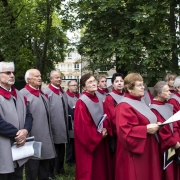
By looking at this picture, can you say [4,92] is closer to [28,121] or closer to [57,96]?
[28,121]

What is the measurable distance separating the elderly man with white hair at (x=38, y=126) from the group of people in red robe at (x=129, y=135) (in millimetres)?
571

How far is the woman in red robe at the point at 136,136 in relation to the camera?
169 inches

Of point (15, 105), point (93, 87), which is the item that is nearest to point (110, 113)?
point (93, 87)

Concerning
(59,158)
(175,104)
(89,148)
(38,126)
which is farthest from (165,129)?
(59,158)

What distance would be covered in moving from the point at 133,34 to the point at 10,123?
7.68 m

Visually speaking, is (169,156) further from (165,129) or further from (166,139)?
(165,129)

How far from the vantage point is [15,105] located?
4.50m

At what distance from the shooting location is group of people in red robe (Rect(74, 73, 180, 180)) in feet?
14.3

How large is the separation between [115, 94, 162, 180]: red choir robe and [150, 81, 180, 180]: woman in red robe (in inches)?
5.2

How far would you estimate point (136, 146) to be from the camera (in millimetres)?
4309

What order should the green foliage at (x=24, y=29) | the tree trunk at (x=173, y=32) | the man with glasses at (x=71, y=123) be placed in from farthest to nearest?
the green foliage at (x=24, y=29) < the tree trunk at (x=173, y=32) < the man with glasses at (x=71, y=123)

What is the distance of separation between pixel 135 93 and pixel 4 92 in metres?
1.79

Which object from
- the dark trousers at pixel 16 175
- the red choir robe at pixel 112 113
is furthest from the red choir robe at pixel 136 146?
the dark trousers at pixel 16 175

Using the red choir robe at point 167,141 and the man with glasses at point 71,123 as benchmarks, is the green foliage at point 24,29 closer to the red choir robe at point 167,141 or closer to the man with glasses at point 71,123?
the man with glasses at point 71,123
